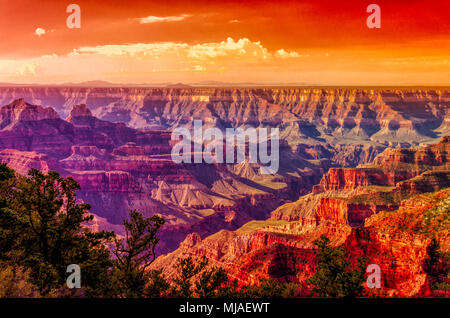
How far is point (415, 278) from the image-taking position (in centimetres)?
3183

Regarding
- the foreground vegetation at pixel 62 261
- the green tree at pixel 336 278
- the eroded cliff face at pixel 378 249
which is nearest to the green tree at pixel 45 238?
the foreground vegetation at pixel 62 261

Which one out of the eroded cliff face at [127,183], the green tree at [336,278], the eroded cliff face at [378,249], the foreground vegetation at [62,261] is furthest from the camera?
the eroded cliff face at [127,183]

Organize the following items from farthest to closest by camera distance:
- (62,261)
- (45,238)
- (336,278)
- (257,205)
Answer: (257,205), (62,261), (45,238), (336,278)

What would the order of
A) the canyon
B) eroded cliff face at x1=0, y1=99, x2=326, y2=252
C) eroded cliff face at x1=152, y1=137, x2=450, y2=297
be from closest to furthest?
eroded cliff face at x1=152, y1=137, x2=450, y2=297, the canyon, eroded cliff face at x1=0, y1=99, x2=326, y2=252

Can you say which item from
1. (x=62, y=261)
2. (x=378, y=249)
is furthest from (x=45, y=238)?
(x=378, y=249)

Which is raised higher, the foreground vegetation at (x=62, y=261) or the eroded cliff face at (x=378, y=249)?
the foreground vegetation at (x=62, y=261)

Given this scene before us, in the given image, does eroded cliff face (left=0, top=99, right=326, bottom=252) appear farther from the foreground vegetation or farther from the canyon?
the foreground vegetation

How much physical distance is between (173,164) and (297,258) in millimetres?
137977

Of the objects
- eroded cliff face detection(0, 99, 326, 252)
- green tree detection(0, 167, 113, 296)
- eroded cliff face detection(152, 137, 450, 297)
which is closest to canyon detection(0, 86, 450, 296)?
eroded cliff face detection(152, 137, 450, 297)

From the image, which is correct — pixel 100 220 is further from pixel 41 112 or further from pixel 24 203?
pixel 41 112

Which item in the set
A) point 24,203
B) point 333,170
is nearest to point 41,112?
point 333,170

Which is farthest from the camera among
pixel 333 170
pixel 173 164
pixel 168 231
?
pixel 173 164

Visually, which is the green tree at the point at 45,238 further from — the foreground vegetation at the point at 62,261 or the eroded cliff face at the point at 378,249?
the eroded cliff face at the point at 378,249

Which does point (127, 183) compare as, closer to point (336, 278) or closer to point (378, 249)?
point (378, 249)
